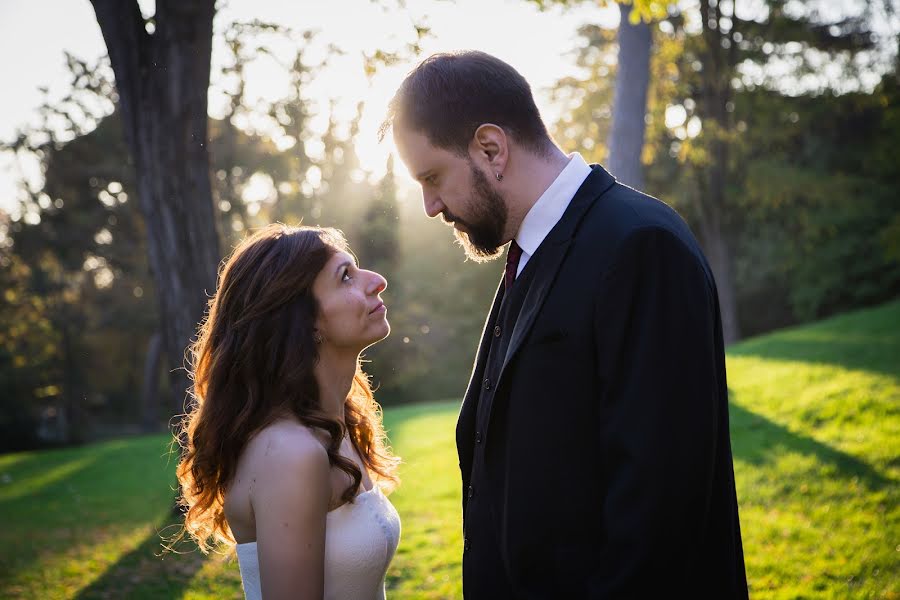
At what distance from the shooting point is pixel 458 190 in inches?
92.8

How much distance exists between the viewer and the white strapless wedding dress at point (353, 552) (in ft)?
8.69

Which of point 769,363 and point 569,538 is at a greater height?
point 569,538

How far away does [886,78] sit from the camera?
80.6ft

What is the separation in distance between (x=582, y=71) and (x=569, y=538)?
14843 mm

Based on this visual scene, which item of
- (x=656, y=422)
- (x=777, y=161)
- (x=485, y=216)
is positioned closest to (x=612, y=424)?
(x=656, y=422)

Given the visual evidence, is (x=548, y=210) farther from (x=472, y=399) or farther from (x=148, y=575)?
(x=148, y=575)

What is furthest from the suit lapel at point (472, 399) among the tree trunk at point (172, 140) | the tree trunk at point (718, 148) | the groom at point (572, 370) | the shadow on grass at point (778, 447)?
the tree trunk at point (718, 148)

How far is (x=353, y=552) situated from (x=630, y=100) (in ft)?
26.3

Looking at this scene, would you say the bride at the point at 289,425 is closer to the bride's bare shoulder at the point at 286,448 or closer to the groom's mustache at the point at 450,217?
the bride's bare shoulder at the point at 286,448

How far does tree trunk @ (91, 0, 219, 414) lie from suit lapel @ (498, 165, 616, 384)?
15.4 ft

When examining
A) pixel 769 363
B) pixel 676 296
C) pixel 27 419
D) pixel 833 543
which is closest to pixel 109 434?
pixel 27 419

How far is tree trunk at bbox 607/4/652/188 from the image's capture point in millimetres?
9359

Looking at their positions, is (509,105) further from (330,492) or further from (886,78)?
(886,78)

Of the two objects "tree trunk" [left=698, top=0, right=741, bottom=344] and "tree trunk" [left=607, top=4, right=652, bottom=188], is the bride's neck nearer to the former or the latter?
"tree trunk" [left=607, top=4, right=652, bottom=188]
